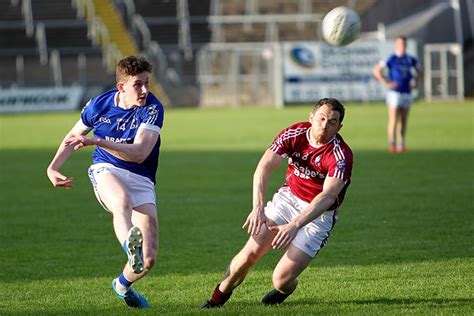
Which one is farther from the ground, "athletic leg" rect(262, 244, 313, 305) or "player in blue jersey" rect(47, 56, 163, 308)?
"player in blue jersey" rect(47, 56, 163, 308)

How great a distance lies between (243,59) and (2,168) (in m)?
26.5

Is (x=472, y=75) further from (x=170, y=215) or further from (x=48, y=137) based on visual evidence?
(x=170, y=215)

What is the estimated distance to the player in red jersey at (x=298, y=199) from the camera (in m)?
7.93

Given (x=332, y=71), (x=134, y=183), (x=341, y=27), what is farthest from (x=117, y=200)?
(x=332, y=71)

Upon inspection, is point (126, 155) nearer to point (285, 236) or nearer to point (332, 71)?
point (285, 236)

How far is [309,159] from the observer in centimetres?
823

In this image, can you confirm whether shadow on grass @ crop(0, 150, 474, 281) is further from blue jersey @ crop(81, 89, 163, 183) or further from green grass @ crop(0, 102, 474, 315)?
blue jersey @ crop(81, 89, 163, 183)

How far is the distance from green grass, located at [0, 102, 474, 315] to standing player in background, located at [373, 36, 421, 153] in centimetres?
52

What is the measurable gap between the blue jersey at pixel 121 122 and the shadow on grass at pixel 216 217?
1851mm

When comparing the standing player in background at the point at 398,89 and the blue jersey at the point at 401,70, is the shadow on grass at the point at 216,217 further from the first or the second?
the blue jersey at the point at 401,70

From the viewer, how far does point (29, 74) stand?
47062 millimetres

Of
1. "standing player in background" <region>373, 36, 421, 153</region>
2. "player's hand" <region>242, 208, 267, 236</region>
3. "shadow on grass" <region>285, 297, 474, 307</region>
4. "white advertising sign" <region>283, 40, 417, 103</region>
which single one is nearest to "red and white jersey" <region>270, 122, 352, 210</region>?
"player's hand" <region>242, 208, 267, 236</region>

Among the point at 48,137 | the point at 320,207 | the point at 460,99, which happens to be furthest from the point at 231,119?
the point at 320,207

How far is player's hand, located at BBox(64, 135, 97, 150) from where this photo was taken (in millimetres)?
7957
